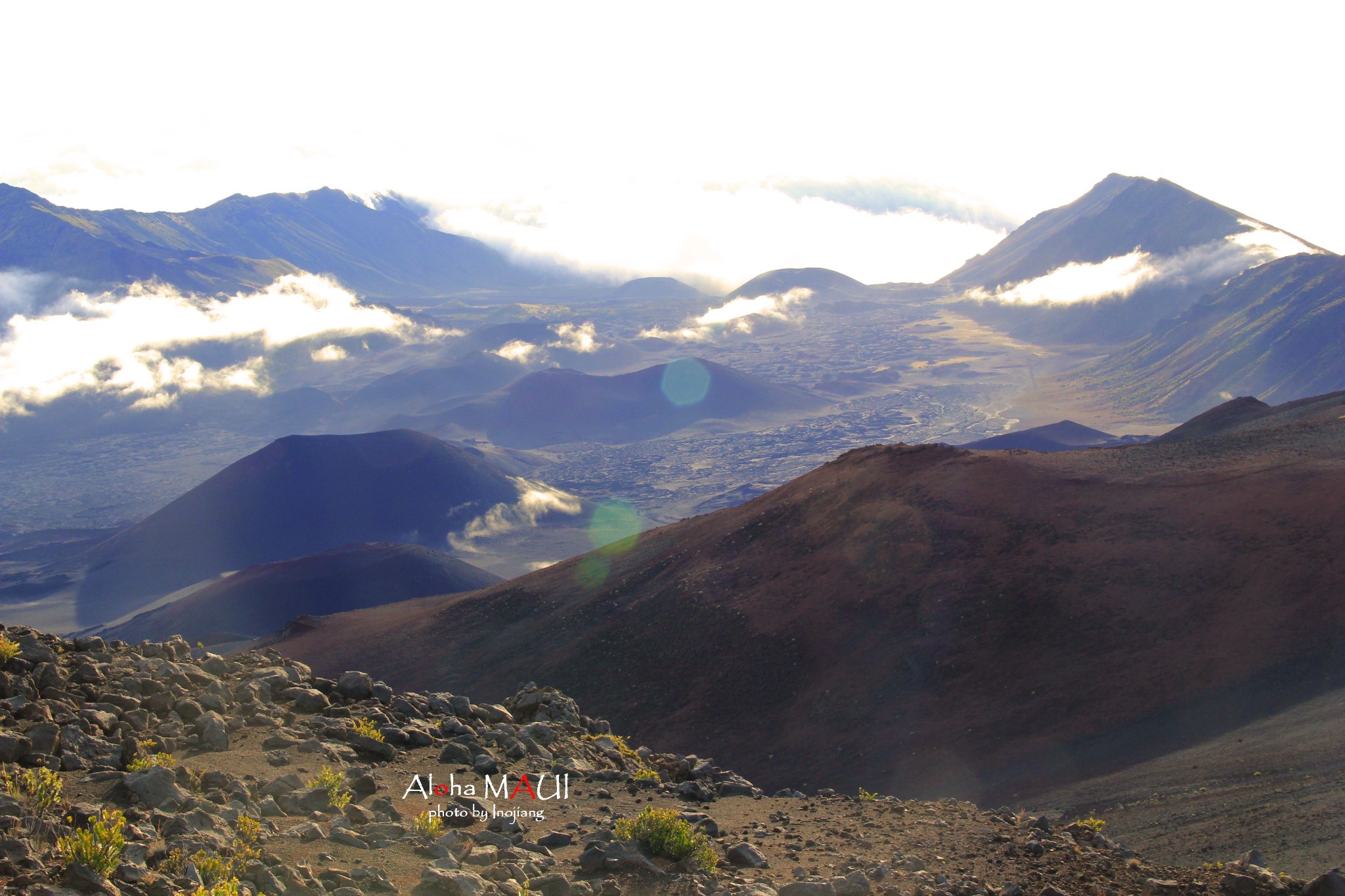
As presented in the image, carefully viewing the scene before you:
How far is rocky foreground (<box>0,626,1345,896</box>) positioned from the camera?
25.8 ft

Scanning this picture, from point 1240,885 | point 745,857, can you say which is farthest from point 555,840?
point 1240,885

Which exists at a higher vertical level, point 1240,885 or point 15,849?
point 15,849

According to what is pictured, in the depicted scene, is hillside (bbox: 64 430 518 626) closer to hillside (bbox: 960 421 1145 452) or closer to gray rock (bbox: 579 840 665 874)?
hillside (bbox: 960 421 1145 452)

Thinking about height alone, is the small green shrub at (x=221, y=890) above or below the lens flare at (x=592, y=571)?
above

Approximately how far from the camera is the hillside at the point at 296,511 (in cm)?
11231

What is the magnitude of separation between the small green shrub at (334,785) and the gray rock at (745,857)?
4040 millimetres

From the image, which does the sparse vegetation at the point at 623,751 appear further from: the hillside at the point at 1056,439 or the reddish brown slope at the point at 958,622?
the hillside at the point at 1056,439

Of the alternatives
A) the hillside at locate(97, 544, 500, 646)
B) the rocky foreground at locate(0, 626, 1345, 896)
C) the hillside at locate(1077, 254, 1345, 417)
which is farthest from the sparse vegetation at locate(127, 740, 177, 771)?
the hillside at locate(1077, 254, 1345, 417)

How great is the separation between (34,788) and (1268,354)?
20255 cm

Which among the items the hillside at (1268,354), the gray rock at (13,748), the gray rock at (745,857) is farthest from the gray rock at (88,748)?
the hillside at (1268,354)

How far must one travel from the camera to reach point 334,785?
1020cm

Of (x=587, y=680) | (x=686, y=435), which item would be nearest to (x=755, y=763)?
(x=587, y=680)

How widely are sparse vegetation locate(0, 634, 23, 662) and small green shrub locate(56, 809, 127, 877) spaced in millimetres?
4269

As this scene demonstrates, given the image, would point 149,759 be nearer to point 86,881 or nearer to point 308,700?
point 86,881
